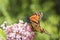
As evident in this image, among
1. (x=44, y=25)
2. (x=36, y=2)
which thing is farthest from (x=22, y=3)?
(x=44, y=25)

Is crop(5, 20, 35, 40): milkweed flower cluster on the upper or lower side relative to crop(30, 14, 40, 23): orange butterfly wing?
lower

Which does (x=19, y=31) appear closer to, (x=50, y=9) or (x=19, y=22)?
(x=19, y=22)

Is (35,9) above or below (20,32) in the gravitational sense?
above

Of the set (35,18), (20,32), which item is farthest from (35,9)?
(20,32)

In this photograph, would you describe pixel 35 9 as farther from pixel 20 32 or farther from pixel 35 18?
pixel 20 32
